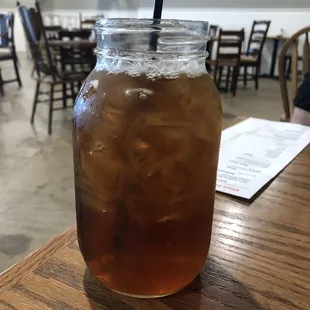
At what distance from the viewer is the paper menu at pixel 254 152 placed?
671 millimetres

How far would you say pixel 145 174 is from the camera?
0.37 meters

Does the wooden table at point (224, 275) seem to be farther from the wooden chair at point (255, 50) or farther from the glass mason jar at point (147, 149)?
the wooden chair at point (255, 50)

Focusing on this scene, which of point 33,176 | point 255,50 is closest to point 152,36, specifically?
point 33,176

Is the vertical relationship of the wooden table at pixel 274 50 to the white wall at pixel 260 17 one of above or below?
below

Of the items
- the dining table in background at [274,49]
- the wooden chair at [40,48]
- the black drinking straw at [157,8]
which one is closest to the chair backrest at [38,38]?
the wooden chair at [40,48]

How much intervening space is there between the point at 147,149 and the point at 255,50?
5.15 m

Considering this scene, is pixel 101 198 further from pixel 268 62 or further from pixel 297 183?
pixel 268 62

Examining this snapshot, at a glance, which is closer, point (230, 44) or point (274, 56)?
point (230, 44)

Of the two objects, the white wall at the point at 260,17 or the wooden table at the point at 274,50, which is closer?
the wooden table at the point at 274,50

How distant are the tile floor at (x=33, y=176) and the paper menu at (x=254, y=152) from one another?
475mm

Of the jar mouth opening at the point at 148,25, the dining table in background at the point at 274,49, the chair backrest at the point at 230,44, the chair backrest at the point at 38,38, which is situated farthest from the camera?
the dining table in background at the point at 274,49

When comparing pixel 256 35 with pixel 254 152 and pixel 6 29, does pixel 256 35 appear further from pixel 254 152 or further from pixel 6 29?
pixel 254 152

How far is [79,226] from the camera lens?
43 cm

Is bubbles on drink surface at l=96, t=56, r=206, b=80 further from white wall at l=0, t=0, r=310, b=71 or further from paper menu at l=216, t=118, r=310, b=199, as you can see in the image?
white wall at l=0, t=0, r=310, b=71
